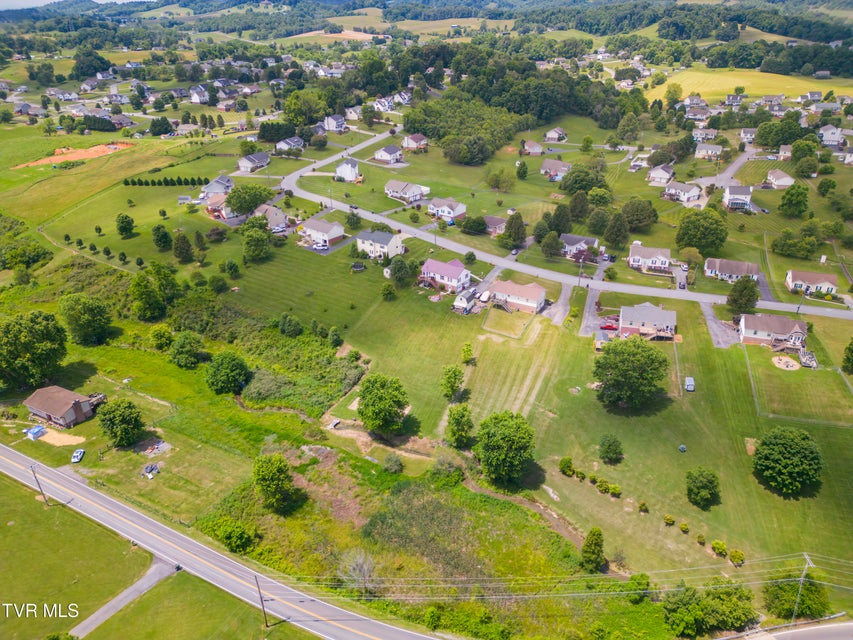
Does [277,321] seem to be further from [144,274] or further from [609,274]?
[609,274]

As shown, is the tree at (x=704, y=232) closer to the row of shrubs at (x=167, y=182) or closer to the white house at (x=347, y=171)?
the white house at (x=347, y=171)

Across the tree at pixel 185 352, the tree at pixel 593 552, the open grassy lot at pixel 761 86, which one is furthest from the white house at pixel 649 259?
the open grassy lot at pixel 761 86

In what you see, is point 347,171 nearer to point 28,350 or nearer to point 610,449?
point 28,350

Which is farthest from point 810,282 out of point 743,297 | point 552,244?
point 552,244

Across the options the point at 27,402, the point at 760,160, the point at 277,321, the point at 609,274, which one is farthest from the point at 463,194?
the point at 27,402

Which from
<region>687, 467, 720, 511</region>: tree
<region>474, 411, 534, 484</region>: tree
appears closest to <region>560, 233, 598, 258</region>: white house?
<region>474, 411, 534, 484</region>: tree

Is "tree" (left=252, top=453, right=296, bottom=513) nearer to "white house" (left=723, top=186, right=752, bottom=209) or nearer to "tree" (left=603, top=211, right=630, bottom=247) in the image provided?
"tree" (left=603, top=211, right=630, bottom=247)

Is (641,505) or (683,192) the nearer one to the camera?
(641,505)
